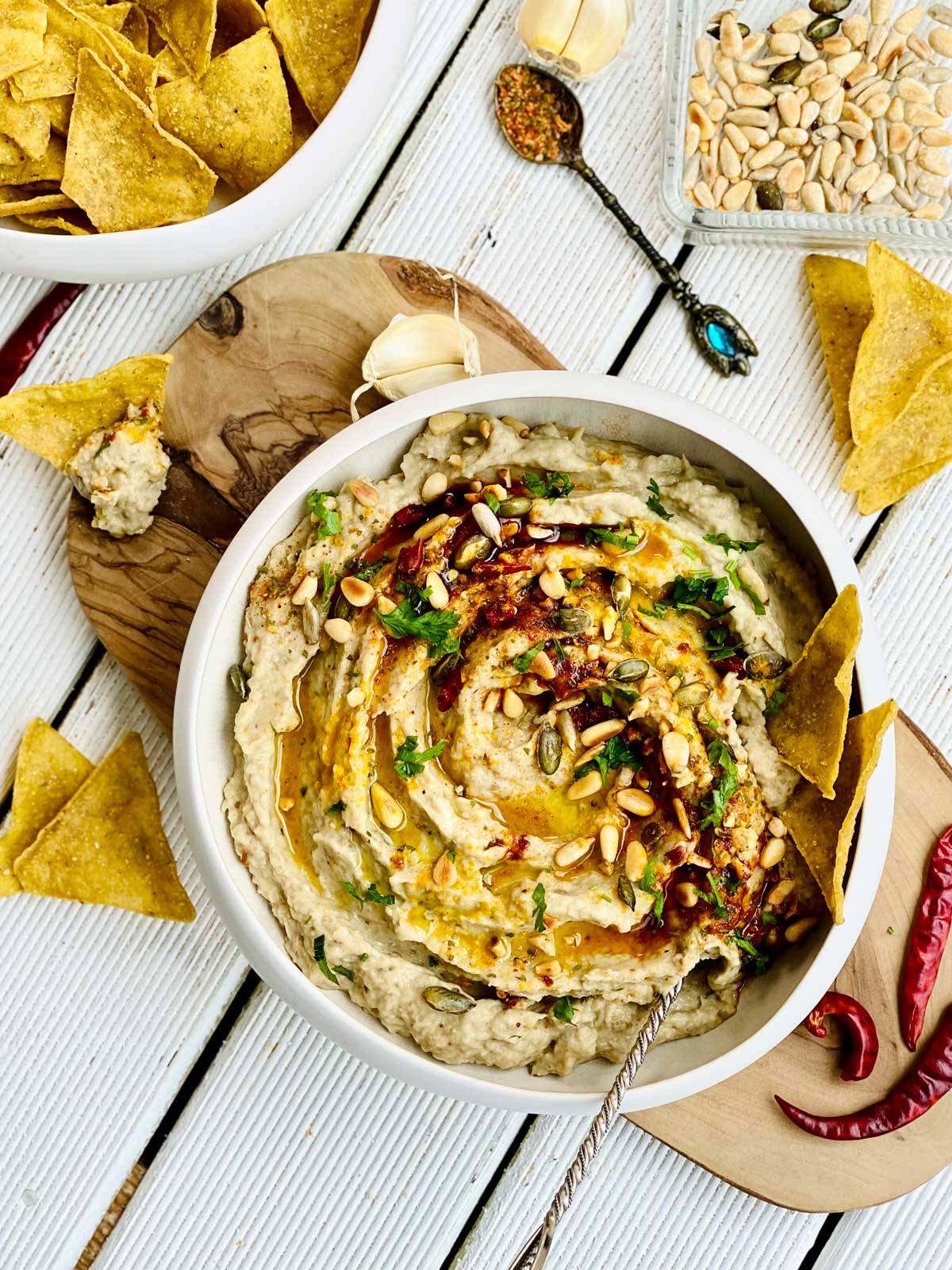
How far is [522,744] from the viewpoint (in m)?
2.26

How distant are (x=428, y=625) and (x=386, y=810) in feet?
1.21

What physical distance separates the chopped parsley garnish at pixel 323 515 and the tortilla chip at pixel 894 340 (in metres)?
1.21

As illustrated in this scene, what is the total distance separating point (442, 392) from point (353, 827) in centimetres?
86

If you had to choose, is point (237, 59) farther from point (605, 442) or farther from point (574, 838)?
point (574, 838)

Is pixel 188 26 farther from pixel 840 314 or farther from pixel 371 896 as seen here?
pixel 371 896

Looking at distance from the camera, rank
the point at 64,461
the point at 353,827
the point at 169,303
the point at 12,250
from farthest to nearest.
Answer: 1. the point at 169,303
2. the point at 64,461
3. the point at 12,250
4. the point at 353,827

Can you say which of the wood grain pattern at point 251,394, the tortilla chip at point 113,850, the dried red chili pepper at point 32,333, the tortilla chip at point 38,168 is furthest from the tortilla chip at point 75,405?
the tortilla chip at point 113,850

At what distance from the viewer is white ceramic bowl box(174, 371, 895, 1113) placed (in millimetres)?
2172

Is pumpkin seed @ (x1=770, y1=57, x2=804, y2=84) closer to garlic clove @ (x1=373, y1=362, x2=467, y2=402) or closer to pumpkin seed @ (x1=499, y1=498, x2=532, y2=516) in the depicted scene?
garlic clove @ (x1=373, y1=362, x2=467, y2=402)

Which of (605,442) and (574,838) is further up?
(605,442)

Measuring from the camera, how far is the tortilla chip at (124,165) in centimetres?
230

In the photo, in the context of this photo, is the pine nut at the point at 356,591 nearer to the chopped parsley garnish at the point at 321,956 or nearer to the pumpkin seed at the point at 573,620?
the pumpkin seed at the point at 573,620

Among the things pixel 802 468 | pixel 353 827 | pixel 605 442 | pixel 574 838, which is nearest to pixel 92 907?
pixel 353 827

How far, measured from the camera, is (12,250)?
229 centimetres
